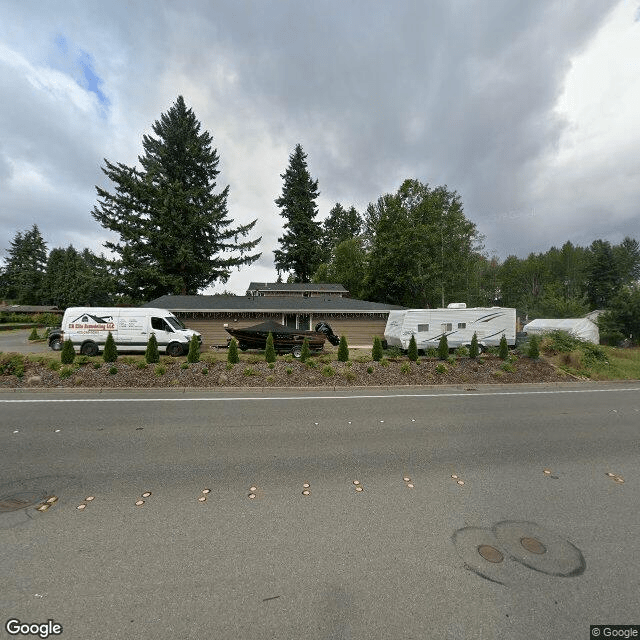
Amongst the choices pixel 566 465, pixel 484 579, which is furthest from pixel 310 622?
pixel 566 465

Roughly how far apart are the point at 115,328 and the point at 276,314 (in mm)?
9853

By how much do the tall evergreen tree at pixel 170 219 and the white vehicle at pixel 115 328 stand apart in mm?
14784

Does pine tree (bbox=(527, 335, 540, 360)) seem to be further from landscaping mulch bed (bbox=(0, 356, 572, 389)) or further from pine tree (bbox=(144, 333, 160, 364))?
pine tree (bbox=(144, 333, 160, 364))

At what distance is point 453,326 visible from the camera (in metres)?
17.6

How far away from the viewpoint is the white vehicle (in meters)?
15.0

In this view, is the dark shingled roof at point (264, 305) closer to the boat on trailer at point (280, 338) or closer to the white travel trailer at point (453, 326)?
the white travel trailer at point (453, 326)

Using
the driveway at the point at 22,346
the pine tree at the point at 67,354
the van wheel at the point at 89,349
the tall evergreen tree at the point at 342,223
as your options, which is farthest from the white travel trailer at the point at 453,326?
the tall evergreen tree at the point at 342,223

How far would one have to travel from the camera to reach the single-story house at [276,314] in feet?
69.4

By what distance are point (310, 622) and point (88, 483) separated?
3.56 metres

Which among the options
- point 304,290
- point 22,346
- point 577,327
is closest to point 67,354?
point 22,346

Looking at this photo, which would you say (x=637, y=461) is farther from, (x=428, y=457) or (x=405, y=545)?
(x=405, y=545)

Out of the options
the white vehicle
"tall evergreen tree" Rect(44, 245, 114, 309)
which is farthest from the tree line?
"tall evergreen tree" Rect(44, 245, 114, 309)

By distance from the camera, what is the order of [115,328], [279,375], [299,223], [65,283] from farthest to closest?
[65,283], [299,223], [115,328], [279,375]

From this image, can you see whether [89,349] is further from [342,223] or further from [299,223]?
[342,223]
